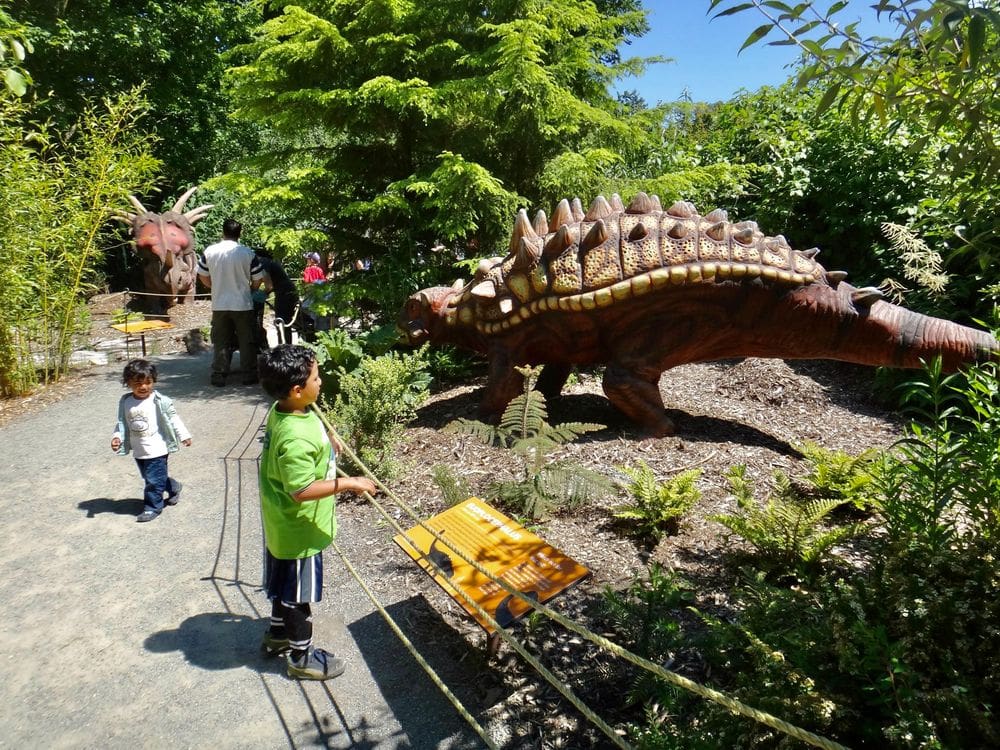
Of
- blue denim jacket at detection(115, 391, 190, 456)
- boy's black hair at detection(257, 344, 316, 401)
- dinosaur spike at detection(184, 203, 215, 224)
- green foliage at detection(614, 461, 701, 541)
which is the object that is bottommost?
green foliage at detection(614, 461, 701, 541)

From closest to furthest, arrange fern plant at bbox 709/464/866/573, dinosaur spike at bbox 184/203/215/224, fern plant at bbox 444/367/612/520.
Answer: fern plant at bbox 709/464/866/573, fern plant at bbox 444/367/612/520, dinosaur spike at bbox 184/203/215/224

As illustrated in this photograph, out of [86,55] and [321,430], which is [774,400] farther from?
[86,55]

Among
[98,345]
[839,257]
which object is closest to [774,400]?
[839,257]

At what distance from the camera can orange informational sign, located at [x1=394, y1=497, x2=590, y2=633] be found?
2465 millimetres

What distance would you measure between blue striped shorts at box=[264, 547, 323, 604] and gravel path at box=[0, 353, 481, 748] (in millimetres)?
426

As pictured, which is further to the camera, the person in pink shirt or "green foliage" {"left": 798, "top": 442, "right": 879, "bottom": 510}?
the person in pink shirt

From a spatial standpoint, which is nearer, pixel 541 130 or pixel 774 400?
pixel 774 400

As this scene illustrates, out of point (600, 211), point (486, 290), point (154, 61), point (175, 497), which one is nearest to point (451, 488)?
point (486, 290)

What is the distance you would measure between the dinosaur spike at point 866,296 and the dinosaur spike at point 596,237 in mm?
1704

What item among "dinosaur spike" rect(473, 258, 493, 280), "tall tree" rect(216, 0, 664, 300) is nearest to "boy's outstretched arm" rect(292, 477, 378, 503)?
"dinosaur spike" rect(473, 258, 493, 280)

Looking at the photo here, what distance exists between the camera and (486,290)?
4.84 m

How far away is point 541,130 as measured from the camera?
660 centimetres

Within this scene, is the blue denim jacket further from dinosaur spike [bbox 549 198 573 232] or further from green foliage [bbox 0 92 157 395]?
green foliage [bbox 0 92 157 395]

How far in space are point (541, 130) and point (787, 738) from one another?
6162 millimetres
